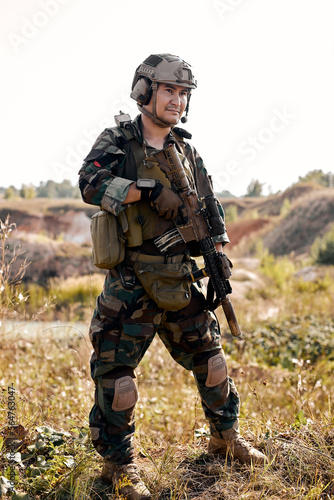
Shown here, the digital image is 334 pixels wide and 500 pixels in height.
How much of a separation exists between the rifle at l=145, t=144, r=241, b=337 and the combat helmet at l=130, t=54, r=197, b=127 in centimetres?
25

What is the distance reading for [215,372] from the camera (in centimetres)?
260

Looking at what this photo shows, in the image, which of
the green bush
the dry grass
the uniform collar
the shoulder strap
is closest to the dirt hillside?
the green bush

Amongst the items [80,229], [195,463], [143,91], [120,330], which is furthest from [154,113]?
[80,229]

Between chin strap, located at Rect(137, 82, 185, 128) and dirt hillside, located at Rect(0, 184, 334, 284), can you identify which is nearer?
chin strap, located at Rect(137, 82, 185, 128)

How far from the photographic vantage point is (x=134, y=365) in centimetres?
252

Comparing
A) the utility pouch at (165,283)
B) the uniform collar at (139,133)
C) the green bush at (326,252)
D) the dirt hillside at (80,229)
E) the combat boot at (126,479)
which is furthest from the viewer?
Result: the green bush at (326,252)

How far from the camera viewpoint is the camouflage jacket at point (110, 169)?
7.64 feet

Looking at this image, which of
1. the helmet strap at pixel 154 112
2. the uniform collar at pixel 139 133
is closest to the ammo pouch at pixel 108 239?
the uniform collar at pixel 139 133

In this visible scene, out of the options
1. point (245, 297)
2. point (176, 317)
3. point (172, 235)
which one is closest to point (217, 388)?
point (176, 317)

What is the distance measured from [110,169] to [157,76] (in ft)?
1.85

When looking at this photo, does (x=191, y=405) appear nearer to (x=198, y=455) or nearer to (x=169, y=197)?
(x=198, y=455)

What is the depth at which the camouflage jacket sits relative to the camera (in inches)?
91.7

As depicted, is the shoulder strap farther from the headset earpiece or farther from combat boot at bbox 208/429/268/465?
combat boot at bbox 208/429/268/465

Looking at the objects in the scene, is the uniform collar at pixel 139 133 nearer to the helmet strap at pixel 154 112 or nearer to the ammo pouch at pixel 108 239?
the helmet strap at pixel 154 112
